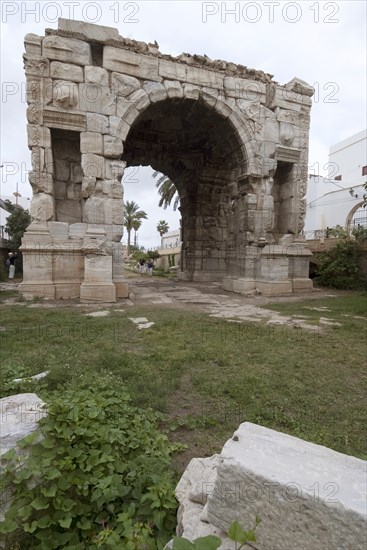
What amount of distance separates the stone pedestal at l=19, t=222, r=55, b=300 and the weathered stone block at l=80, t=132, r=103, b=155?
83.6 inches

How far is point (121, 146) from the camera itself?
7.67m

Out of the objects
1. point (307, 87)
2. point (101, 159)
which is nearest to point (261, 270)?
point (101, 159)

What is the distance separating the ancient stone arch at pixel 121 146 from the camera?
716 centimetres

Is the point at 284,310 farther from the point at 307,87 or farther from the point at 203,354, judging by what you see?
the point at 307,87

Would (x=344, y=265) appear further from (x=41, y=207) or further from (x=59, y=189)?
(x=41, y=207)

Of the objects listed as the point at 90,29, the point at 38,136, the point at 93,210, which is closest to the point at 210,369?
the point at 93,210

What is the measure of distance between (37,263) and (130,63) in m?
5.45

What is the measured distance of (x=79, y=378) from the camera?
2.80 m

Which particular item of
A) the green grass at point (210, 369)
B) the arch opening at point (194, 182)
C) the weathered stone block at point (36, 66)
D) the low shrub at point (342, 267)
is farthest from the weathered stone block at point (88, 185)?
the low shrub at point (342, 267)

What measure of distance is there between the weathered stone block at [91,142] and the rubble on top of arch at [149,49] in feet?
7.35

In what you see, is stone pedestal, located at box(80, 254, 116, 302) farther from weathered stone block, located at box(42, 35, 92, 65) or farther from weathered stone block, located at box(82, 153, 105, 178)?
weathered stone block, located at box(42, 35, 92, 65)

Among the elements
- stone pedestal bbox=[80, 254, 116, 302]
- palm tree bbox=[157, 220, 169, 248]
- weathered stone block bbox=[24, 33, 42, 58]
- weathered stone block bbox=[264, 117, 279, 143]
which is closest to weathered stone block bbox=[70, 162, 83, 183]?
stone pedestal bbox=[80, 254, 116, 302]

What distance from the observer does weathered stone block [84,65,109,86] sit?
288 inches

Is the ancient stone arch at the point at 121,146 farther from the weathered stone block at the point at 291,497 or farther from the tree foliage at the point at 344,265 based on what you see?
the weathered stone block at the point at 291,497
